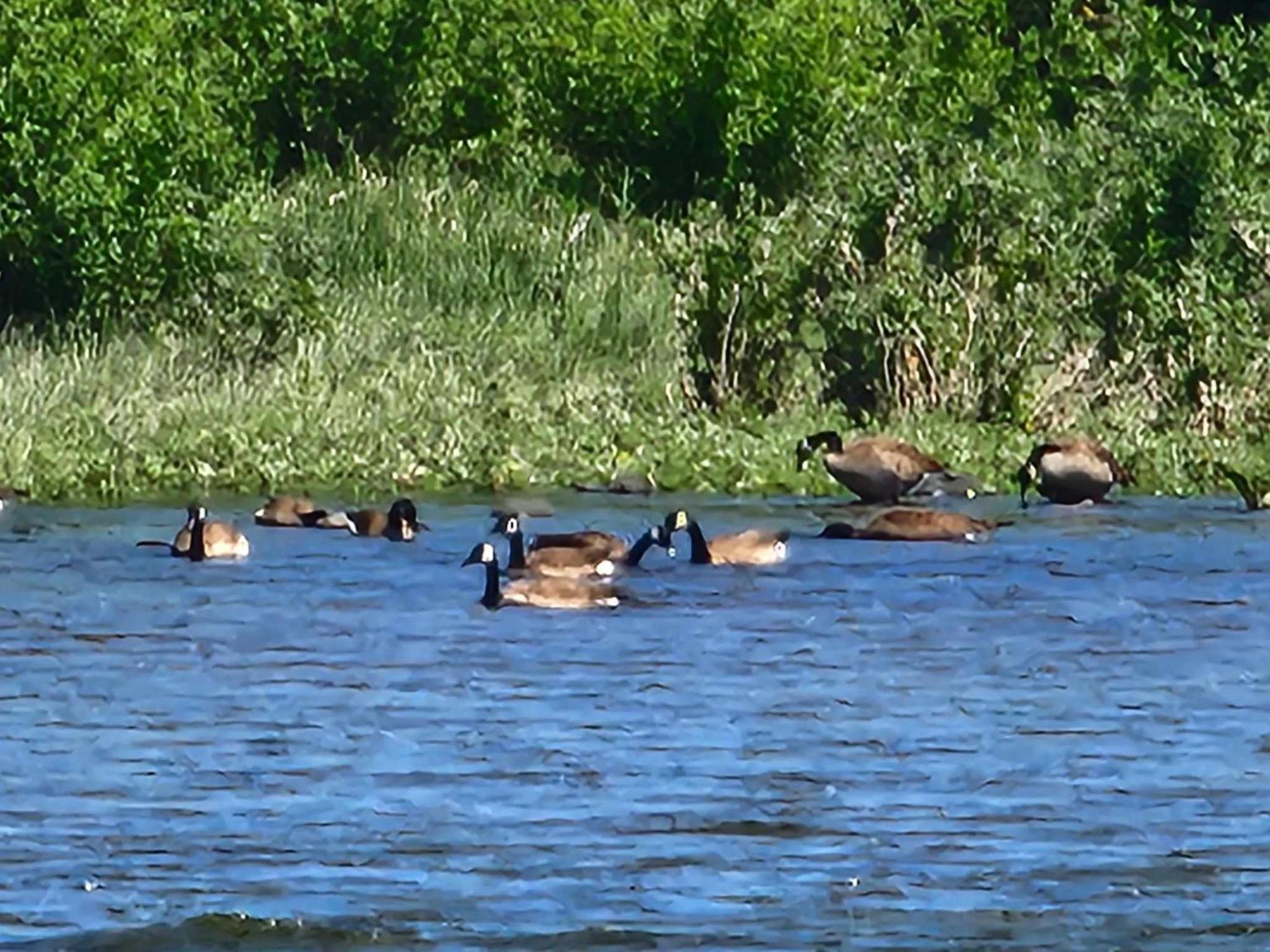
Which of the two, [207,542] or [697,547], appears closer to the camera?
[207,542]

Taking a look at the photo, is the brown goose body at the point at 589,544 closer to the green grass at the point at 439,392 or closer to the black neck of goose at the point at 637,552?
the black neck of goose at the point at 637,552

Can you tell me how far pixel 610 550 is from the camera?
65.3 feet

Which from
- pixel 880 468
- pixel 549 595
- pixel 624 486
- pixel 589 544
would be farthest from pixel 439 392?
pixel 549 595

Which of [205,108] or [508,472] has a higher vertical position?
[205,108]

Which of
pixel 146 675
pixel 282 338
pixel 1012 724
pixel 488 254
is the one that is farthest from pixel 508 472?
pixel 1012 724

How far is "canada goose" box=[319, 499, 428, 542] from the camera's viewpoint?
70.5 ft

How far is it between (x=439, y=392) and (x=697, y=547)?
6875 mm

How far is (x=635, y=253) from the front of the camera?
31.2 metres

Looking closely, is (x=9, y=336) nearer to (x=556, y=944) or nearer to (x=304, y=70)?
(x=304, y=70)

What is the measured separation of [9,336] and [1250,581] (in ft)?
44.9

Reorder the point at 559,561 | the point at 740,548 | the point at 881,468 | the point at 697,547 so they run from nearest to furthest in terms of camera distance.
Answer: the point at 559,561 → the point at 740,548 → the point at 697,547 → the point at 881,468

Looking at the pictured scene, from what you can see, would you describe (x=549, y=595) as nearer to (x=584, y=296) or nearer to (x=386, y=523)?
(x=386, y=523)

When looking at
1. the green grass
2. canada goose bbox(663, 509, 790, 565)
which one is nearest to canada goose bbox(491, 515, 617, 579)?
canada goose bbox(663, 509, 790, 565)

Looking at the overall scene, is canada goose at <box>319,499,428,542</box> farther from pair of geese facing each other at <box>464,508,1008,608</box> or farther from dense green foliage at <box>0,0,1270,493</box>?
dense green foliage at <box>0,0,1270,493</box>
